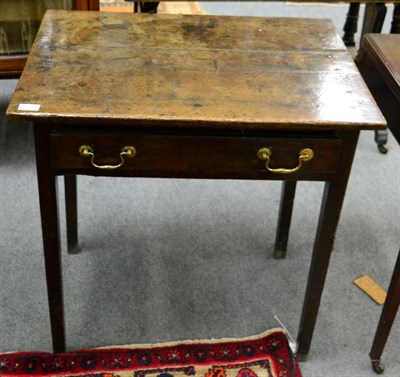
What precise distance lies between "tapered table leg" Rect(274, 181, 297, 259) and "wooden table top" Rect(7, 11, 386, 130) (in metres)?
0.44

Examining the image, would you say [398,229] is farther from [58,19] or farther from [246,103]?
[58,19]

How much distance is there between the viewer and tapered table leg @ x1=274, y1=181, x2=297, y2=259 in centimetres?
199

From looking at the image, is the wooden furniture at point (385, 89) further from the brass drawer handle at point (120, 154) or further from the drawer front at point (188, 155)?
the brass drawer handle at point (120, 154)

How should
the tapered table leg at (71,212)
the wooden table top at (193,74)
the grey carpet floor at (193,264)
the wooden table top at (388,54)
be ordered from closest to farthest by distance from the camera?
the wooden table top at (193,74)
the wooden table top at (388,54)
the grey carpet floor at (193,264)
the tapered table leg at (71,212)

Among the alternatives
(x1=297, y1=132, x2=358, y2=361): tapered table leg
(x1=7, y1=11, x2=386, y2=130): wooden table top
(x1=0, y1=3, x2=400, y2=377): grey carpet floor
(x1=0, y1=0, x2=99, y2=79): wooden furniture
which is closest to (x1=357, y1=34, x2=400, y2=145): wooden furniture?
(x1=7, y1=11, x2=386, y2=130): wooden table top

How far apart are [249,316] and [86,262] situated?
0.53 m

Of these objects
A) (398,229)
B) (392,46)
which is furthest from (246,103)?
(398,229)

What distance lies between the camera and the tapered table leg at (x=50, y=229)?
1.41 m

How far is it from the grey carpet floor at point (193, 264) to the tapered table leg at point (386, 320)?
0.13ft

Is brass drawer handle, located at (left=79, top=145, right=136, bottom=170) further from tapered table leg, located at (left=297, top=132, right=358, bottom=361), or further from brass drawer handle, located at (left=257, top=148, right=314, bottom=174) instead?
tapered table leg, located at (left=297, top=132, right=358, bottom=361)

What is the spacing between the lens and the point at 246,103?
146 cm

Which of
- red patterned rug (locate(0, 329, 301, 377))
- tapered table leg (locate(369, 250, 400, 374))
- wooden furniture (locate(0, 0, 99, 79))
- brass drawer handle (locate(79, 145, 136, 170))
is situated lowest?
red patterned rug (locate(0, 329, 301, 377))

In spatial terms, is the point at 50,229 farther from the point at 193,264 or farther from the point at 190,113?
the point at 193,264

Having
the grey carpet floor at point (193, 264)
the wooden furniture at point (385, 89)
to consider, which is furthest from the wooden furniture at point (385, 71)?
the grey carpet floor at point (193, 264)
